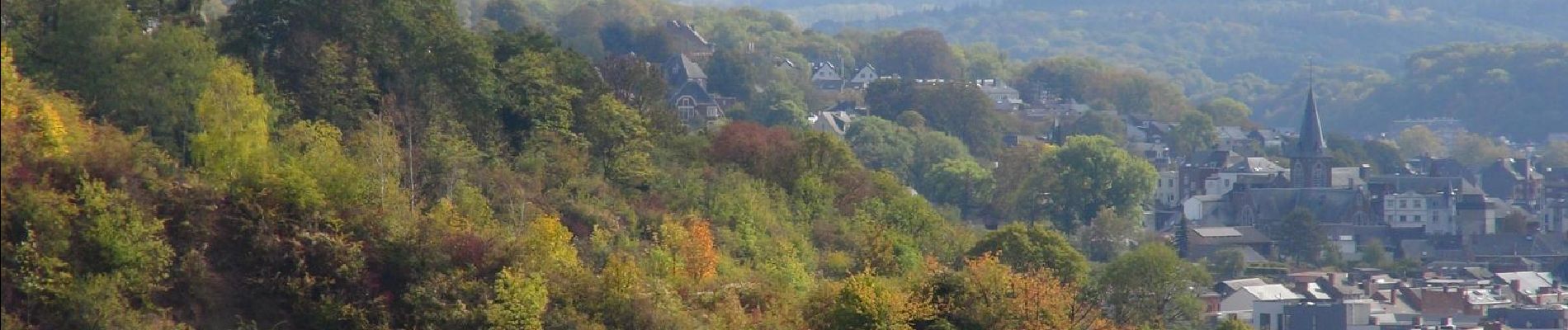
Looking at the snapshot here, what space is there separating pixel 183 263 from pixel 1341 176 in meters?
75.4

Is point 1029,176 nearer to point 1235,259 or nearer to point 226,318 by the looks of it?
point 1235,259

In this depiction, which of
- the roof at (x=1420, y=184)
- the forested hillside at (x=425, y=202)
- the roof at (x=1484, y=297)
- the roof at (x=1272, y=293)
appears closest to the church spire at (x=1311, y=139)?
the roof at (x=1420, y=184)

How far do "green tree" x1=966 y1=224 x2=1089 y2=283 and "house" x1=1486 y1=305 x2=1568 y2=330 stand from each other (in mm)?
24119

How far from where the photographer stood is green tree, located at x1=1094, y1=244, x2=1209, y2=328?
4612 cm

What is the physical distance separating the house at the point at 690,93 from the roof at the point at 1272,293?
15657 millimetres

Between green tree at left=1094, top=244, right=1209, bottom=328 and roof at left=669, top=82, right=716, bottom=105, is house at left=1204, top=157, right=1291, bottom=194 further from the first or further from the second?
green tree at left=1094, top=244, right=1209, bottom=328

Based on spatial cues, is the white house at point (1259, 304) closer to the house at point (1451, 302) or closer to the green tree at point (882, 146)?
the house at point (1451, 302)

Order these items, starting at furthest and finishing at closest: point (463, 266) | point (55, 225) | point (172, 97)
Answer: point (172, 97), point (463, 266), point (55, 225)

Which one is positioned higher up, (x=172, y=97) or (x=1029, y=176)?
(x=172, y=97)

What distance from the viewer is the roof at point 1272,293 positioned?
64000mm

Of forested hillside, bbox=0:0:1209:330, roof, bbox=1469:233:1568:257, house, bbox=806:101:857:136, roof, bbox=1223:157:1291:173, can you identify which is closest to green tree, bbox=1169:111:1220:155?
roof, bbox=1223:157:1291:173

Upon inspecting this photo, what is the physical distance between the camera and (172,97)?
1159 inches

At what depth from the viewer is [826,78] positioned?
333 ft

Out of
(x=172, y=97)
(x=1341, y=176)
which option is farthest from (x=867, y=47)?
(x=172, y=97)
